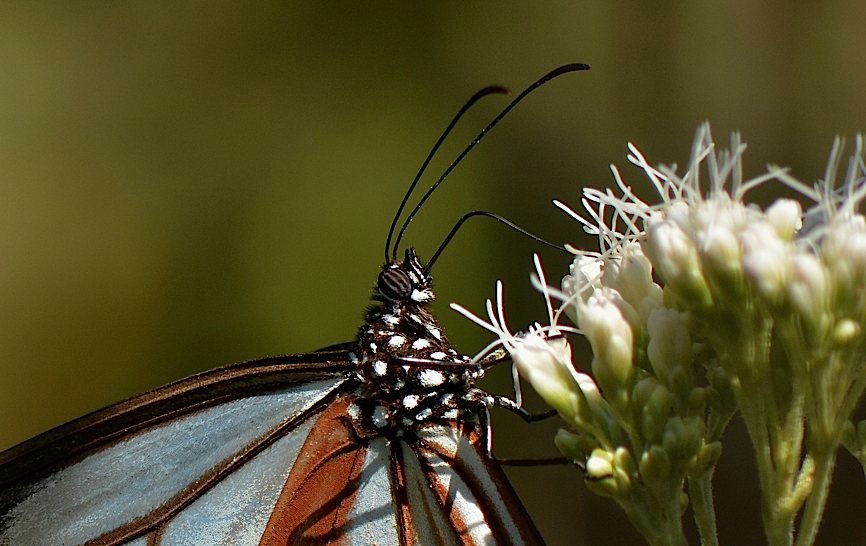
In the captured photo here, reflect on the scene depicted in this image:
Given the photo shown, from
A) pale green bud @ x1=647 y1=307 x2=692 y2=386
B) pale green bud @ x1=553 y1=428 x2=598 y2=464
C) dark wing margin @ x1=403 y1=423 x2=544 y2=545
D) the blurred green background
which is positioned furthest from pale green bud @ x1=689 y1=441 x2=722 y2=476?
the blurred green background

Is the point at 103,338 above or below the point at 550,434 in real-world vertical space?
above

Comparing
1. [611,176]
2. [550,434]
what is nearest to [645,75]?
[611,176]

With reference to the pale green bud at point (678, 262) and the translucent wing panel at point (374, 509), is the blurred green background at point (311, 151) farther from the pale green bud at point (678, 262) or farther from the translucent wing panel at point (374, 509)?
the pale green bud at point (678, 262)

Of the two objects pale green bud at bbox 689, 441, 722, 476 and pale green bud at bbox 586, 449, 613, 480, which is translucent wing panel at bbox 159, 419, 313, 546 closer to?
pale green bud at bbox 586, 449, 613, 480

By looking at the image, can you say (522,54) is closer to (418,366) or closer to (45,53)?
(45,53)

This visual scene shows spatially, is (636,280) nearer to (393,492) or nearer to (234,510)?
(393,492)
